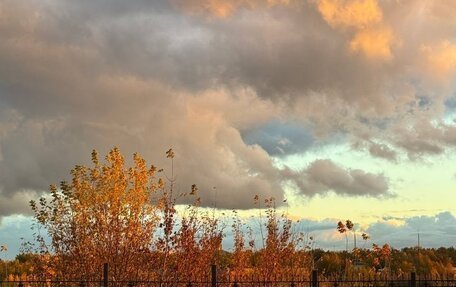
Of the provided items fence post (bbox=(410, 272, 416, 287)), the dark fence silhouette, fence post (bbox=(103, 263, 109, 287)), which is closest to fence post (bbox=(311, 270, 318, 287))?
the dark fence silhouette

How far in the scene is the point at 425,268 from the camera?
23.9m

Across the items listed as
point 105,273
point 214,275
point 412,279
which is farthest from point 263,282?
point 105,273

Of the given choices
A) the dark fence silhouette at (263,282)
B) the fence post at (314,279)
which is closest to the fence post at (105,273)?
the dark fence silhouette at (263,282)

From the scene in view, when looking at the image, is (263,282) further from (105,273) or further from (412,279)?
(105,273)

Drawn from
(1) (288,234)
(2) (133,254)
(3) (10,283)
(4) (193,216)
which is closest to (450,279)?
(1) (288,234)

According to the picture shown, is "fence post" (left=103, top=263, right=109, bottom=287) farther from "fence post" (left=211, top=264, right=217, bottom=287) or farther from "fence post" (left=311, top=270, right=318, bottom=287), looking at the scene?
"fence post" (left=311, top=270, right=318, bottom=287)

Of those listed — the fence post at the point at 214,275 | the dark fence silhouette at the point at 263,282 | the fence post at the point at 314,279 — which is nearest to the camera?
the fence post at the point at 314,279

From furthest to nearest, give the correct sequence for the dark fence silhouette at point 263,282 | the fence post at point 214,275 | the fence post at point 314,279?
1. the dark fence silhouette at point 263,282
2. the fence post at point 214,275
3. the fence post at point 314,279

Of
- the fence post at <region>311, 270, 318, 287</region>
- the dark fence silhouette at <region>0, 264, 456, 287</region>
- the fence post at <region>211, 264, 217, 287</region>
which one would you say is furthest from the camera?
the dark fence silhouette at <region>0, 264, 456, 287</region>

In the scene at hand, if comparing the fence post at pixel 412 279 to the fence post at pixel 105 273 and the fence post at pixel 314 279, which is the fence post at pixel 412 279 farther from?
the fence post at pixel 105 273

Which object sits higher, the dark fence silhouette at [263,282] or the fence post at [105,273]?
the fence post at [105,273]

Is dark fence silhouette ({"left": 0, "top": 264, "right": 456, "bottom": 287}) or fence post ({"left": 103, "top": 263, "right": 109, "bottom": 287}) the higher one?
fence post ({"left": 103, "top": 263, "right": 109, "bottom": 287})

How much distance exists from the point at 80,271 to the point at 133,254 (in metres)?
1.50

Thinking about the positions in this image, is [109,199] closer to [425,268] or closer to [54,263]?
[54,263]
